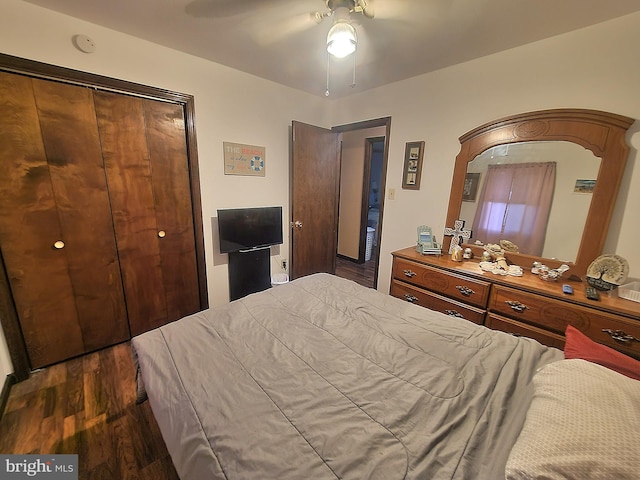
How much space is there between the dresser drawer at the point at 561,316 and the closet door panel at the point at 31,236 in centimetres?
313

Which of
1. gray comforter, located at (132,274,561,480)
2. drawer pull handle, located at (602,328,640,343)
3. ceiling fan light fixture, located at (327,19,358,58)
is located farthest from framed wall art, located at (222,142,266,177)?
drawer pull handle, located at (602,328,640,343)

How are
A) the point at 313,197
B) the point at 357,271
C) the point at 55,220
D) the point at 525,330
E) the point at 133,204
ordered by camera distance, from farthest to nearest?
the point at 357,271
the point at 313,197
the point at 133,204
the point at 55,220
the point at 525,330

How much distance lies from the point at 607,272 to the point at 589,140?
858 millimetres

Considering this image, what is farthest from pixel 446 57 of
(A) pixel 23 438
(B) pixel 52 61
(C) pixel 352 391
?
(A) pixel 23 438

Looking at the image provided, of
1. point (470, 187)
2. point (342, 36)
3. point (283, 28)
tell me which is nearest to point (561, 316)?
point (470, 187)

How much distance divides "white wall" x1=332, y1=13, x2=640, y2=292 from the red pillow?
111 centimetres

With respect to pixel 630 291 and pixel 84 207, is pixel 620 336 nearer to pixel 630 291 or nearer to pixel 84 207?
pixel 630 291

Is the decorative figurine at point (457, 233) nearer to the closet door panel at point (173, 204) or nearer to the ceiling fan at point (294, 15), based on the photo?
the ceiling fan at point (294, 15)

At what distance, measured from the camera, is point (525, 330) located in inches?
64.7

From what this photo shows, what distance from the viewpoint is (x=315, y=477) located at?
26.7 inches

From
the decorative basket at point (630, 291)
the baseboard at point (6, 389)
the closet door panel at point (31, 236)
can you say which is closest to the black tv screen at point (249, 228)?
the closet door panel at point (31, 236)

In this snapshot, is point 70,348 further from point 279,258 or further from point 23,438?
point 279,258

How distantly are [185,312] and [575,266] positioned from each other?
10.6 ft

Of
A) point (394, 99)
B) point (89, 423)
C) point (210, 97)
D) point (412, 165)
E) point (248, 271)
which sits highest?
point (394, 99)
